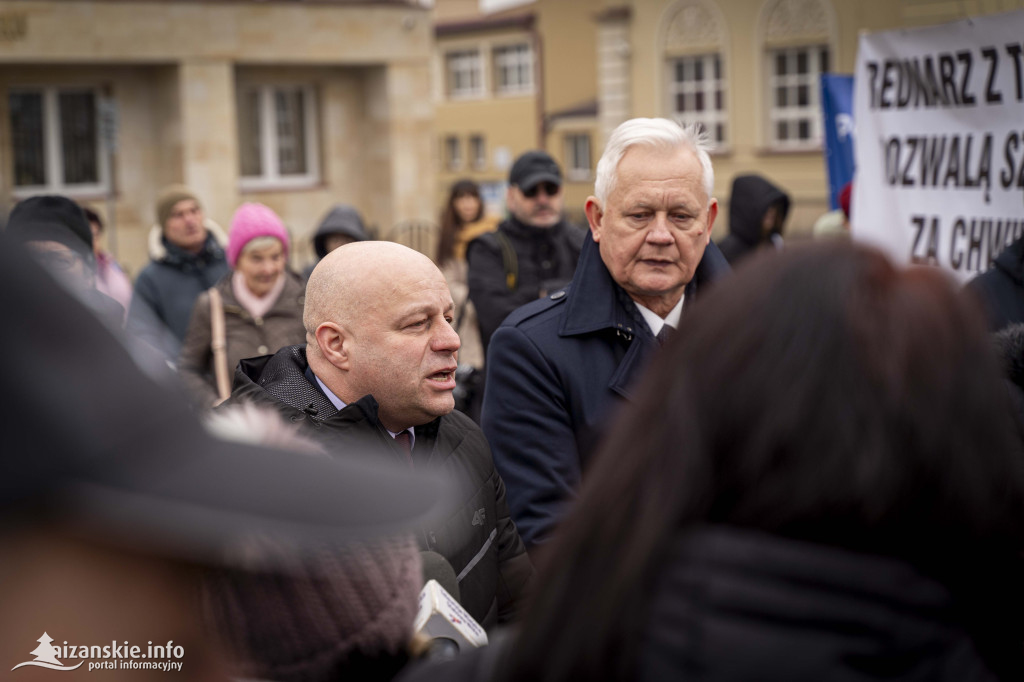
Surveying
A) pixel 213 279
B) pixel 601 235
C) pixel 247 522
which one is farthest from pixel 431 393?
pixel 213 279

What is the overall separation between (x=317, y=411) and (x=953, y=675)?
191cm

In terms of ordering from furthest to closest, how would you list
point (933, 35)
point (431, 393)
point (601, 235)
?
point (933, 35) < point (601, 235) < point (431, 393)

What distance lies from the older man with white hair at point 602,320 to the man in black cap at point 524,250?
2.74 m

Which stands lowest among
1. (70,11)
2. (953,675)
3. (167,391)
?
(953,675)

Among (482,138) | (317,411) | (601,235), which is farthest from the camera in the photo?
(482,138)

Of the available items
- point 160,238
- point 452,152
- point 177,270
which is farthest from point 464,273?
point 452,152

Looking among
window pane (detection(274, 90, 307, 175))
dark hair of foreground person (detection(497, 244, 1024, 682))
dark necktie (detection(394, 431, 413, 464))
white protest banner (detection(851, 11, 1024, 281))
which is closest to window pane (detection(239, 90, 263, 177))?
window pane (detection(274, 90, 307, 175))

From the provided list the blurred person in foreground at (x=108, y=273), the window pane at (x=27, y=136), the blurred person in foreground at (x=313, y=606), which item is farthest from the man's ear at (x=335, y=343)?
the window pane at (x=27, y=136)

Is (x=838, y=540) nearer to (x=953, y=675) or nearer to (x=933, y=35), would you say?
(x=953, y=675)

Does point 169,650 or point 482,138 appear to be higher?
point 482,138

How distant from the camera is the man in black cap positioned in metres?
6.32

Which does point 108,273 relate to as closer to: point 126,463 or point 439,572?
point 439,572

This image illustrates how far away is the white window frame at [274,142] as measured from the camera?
72.5 ft

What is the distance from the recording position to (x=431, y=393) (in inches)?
118
